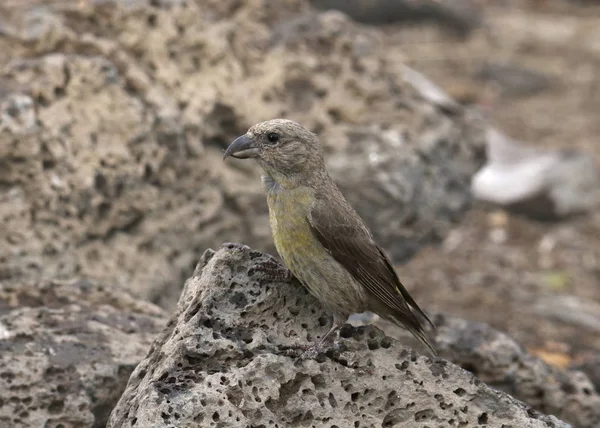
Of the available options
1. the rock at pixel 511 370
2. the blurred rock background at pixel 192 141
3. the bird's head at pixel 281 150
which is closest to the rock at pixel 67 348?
the blurred rock background at pixel 192 141

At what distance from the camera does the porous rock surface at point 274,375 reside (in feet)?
12.8

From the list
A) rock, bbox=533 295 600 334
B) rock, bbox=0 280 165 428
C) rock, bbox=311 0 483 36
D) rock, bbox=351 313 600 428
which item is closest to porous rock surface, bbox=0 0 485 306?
rock, bbox=0 280 165 428

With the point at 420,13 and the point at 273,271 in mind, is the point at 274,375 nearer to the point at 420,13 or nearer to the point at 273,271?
the point at 273,271

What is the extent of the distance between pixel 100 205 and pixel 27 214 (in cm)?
47

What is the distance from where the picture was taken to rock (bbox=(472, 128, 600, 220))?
38.1 feet

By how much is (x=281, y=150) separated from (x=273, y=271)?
63 cm

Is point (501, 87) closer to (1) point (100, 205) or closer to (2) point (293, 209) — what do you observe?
(1) point (100, 205)

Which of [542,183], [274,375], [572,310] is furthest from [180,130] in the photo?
[542,183]

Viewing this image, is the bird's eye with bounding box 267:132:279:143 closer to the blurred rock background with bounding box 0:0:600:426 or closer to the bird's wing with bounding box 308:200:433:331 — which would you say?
the bird's wing with bounding box 308:200:433:331

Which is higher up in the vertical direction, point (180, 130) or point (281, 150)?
point (281, 150)

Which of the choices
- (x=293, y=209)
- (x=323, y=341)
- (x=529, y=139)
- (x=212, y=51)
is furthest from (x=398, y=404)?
(x=529, y=139)

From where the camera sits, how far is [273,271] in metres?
4.50

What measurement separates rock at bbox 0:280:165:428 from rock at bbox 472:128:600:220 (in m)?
6.84

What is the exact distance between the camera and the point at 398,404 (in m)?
4.20
